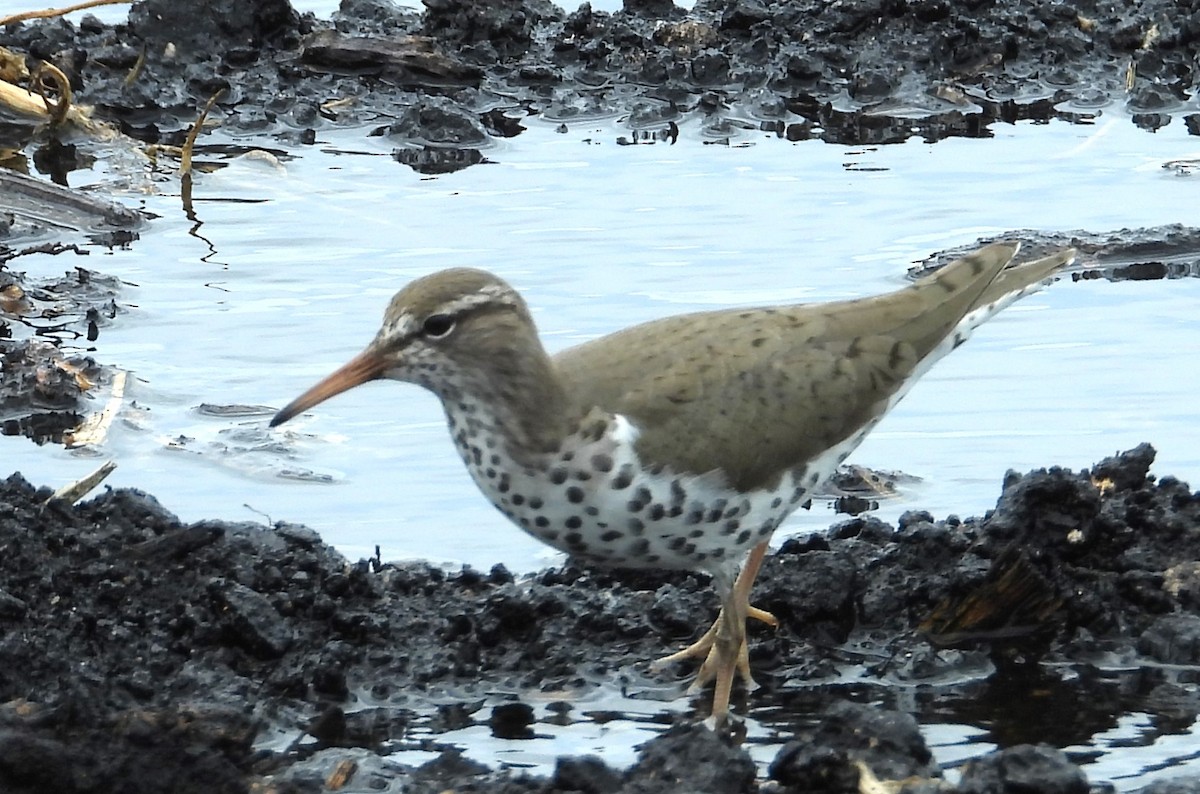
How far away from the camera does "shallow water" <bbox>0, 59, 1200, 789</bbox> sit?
8.28m

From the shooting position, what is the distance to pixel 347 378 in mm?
6586

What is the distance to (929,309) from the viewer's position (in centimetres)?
781

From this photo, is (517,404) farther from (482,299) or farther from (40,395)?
(40,395)

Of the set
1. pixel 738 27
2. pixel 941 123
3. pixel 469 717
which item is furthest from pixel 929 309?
pixel 738 27

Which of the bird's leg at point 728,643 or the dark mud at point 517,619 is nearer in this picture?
the dark mud at point 517,619

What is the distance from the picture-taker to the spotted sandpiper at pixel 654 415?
656 centimetres

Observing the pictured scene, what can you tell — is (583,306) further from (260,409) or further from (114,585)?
(114,585)

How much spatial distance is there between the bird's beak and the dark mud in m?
0.73

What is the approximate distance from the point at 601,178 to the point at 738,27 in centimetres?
223

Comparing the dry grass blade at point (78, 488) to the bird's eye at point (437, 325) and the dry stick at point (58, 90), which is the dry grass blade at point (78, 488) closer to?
the bird's eye at point (437, 325)

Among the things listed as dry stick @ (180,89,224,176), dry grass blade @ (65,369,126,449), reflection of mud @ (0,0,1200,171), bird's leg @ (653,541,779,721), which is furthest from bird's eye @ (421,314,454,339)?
reflection of mud @ (0,0,1200,171)

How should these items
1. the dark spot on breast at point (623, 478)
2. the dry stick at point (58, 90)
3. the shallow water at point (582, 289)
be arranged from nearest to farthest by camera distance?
the dark spot on breast at point (623, 478) → the shallow water at point (582, 289) → the dry stick at point (58, 90)

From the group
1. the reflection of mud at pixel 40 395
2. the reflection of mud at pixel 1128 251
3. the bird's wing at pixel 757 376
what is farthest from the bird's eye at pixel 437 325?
the reflection of mud at pixel 1128 251

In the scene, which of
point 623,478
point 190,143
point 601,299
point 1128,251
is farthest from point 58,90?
point 623,478
